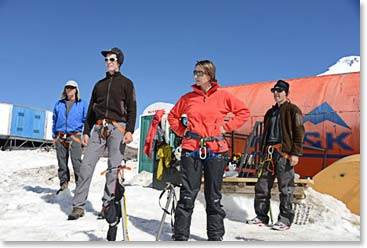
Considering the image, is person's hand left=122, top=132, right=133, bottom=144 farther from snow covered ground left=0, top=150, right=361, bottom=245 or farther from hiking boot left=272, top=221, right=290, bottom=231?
hiking boot left=272, top=221, right=290, bottom=231

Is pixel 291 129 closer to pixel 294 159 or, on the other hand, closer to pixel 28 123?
pixel 294 159

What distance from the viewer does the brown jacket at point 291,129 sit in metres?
4.20

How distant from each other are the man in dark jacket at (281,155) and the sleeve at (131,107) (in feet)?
5.68

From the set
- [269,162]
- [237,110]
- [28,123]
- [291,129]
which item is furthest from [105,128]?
[28,123]

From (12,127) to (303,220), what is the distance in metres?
22.6

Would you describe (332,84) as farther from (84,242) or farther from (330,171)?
(84,242)

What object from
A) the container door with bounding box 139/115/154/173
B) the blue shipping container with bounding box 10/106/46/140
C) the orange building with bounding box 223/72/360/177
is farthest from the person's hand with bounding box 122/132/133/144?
the blue shipping container with bounding box 10/106/46/140

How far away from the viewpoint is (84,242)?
9.75 ft

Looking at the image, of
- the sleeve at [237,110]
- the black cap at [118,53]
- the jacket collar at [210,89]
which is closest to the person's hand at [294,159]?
the sleeve at [237,110]

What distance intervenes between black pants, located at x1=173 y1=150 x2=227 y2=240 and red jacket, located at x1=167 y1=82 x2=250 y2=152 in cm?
11

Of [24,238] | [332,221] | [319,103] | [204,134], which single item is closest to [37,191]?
[24,238]

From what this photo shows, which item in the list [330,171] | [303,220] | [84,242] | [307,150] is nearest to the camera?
[84,242]

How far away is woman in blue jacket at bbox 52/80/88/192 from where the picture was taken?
529cm

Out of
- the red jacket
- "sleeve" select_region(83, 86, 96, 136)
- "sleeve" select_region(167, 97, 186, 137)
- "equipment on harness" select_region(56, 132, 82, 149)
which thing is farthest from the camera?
"equipment on harness" select_region(56, 132, 82, 149)
